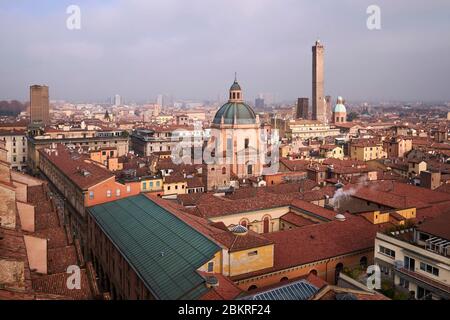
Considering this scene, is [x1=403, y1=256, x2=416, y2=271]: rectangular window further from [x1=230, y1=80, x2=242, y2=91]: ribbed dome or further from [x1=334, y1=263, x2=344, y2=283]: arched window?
[x1=230, y1=80, x2=242, y2=91]: ribbed dome

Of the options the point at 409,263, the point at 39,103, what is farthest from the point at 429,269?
the point at 39,103

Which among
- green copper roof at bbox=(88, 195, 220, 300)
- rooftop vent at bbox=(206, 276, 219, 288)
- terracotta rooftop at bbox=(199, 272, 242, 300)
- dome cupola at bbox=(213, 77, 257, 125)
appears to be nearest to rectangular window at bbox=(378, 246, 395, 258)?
green copper roof at bbox=(88, 195, 220, 300)

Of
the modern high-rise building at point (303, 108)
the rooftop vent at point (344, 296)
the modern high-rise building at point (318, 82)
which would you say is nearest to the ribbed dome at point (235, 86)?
the rooftop vent at point (344, 296)

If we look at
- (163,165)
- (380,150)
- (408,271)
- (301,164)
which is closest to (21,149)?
(163,165)

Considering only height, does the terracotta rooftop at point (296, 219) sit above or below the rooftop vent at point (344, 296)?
below

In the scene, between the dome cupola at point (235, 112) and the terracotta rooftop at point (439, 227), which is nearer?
the terracotta rooftop at point (439, 227)

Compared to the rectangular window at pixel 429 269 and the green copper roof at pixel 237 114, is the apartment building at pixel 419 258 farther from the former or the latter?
the green copper roof at pixel 237 114
